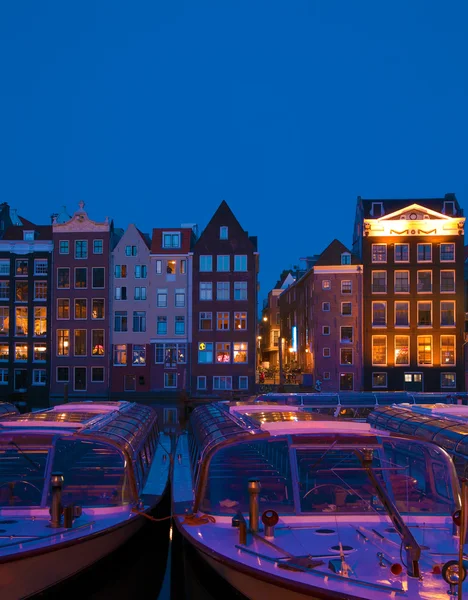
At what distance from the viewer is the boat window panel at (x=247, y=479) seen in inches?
495

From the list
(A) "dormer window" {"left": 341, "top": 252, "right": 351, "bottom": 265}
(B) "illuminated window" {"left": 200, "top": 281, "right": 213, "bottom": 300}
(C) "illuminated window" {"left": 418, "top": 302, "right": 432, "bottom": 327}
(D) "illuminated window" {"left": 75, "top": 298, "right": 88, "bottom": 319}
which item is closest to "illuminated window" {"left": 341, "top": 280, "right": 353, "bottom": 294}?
(A) "dormer window" {"left": 341, "top": 252, "right": 351, "bottom": 265}

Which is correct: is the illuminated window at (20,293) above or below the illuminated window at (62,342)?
above

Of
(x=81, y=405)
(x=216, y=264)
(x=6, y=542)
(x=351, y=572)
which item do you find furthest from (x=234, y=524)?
(x=216, y=264)

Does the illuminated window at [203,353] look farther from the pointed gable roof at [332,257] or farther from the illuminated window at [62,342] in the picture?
the pointed gable roof at [332,257]

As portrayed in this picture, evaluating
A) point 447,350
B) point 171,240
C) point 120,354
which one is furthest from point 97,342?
point 447,350

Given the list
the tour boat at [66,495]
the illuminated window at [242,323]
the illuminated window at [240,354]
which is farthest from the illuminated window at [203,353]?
the tour boat at [66,495]

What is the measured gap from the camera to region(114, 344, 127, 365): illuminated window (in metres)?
58.4

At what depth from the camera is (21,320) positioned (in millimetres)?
58812

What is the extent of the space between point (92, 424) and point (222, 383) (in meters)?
41.3

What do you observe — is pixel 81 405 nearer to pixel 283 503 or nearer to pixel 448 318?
pixel 283 503

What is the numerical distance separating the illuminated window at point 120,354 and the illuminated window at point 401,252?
2425 centimetres

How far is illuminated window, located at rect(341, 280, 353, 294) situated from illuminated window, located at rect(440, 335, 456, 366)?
8477mm

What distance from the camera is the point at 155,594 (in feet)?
48.9

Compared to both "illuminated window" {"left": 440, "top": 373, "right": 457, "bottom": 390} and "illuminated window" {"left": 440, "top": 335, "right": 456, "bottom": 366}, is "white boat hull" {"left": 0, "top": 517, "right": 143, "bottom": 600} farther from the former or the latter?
"illuminated window" {"left": 440, "top": 335, "right": 456, "bottom": 366}
